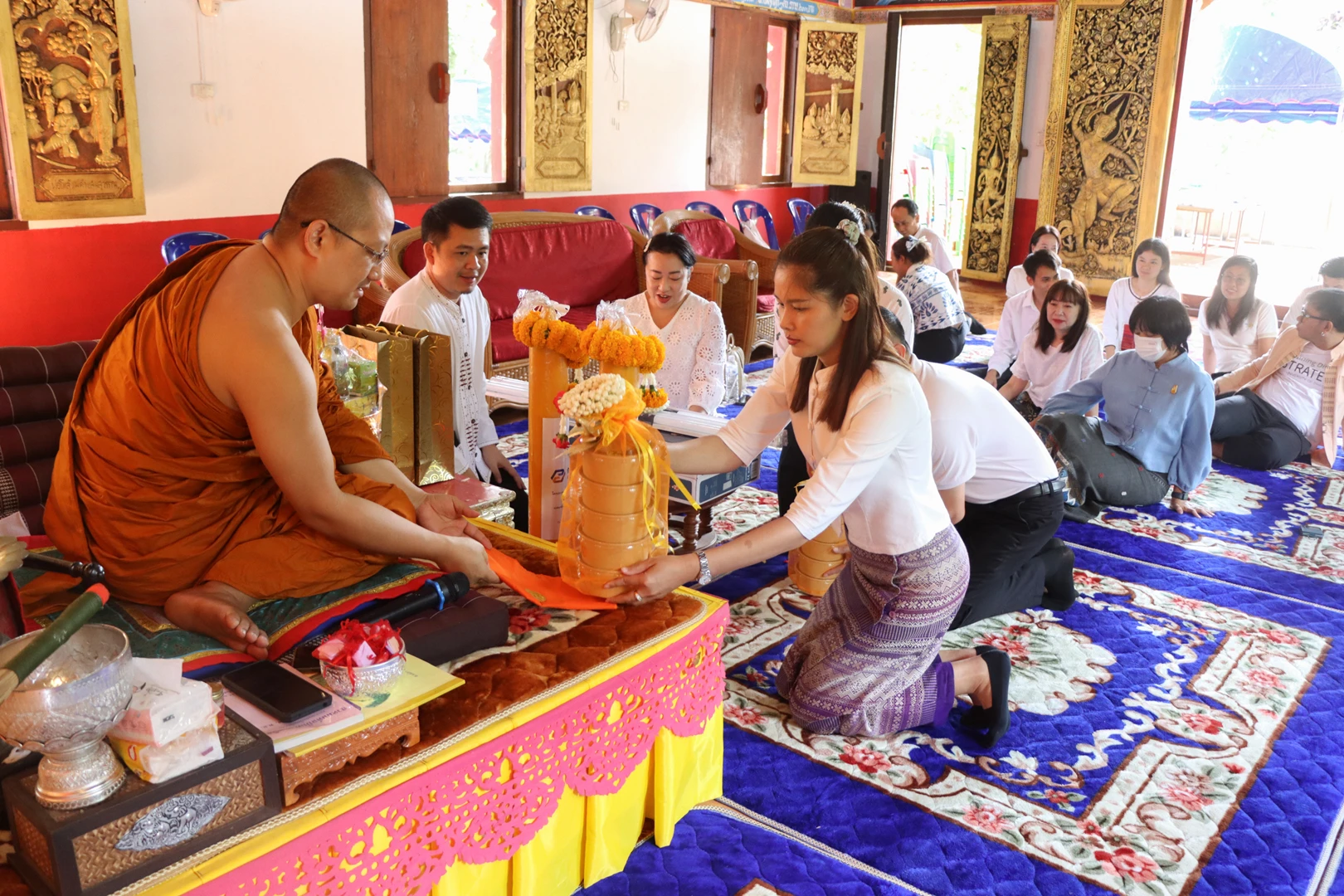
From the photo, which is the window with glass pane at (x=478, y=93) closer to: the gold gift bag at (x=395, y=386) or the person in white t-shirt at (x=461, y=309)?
the person in white t-shirt at (x=461, y=309)

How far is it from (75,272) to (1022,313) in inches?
192

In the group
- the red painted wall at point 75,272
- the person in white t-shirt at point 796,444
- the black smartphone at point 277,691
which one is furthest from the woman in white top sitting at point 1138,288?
the black smartphone at point 277,691

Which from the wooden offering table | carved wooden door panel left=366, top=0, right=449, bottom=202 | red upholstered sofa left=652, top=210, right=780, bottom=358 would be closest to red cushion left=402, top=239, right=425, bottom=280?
carved wooden door panel left=366, top=0, right=449, bottom=202

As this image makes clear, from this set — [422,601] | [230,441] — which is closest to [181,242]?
[230,441]

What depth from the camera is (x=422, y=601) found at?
1952 mm

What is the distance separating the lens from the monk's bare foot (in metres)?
1.85

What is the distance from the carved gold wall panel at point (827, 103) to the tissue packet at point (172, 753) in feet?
30.5

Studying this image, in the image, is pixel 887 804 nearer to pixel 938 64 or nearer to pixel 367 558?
pixel 367 558

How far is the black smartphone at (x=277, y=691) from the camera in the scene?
1525mm

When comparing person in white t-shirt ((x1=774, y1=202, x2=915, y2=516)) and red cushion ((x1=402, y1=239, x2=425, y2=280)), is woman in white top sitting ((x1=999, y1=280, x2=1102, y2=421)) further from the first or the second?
red cushion ((x1=402, y1=239, x2=425, y2=280))

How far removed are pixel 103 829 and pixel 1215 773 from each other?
2.44 metres

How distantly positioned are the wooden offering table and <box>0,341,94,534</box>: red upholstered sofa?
55.1 inches

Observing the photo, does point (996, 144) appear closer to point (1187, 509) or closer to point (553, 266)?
point (553, 266)

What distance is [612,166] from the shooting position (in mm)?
8695
